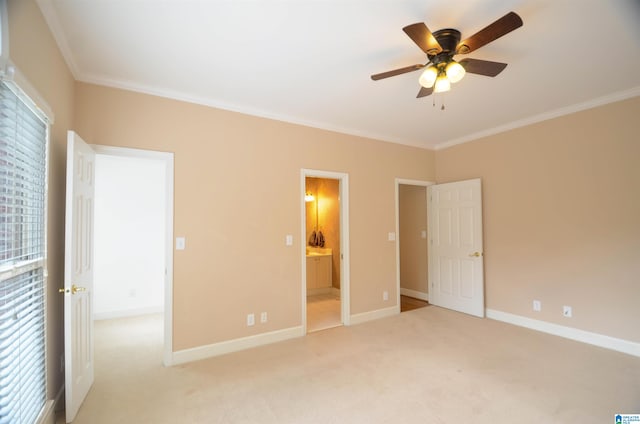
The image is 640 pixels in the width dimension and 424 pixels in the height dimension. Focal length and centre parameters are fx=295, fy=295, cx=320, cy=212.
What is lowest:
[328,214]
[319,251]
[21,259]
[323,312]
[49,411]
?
[323,312]

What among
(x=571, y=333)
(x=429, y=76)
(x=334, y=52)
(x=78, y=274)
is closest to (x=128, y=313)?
(x=78, y=274)

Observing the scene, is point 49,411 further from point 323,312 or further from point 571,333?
point 571,333

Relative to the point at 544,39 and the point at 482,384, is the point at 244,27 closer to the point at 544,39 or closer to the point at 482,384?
the point at 544,39

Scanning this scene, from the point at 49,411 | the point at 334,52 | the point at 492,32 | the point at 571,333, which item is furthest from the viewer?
the point at 571,333

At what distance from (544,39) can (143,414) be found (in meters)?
4.05

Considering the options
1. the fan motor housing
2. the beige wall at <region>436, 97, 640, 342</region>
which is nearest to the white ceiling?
the fan motor housing

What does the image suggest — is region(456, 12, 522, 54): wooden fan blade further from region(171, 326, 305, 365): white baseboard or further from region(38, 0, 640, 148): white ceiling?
region(171, 326, 305, 365): white baseboard

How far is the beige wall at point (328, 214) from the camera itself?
5742 millimetres

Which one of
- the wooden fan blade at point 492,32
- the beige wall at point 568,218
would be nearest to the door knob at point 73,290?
the wooden fan blade at point 492,32

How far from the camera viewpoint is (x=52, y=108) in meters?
2.08

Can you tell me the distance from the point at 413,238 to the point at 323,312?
2246mm

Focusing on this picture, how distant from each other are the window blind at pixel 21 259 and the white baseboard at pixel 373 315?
10.5 ft

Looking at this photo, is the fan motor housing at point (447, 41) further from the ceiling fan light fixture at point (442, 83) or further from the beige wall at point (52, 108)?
the beige wall at point (52, 108)

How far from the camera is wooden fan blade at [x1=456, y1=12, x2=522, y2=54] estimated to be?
1621 mm
